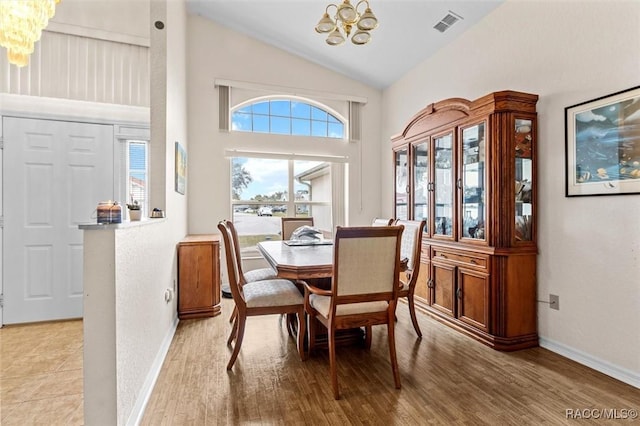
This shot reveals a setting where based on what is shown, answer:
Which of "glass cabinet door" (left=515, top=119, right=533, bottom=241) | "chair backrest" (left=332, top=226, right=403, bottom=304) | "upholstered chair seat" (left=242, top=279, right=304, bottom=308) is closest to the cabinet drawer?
"glass cabinet door" (left=515, top=119, right=533, bottom=241)

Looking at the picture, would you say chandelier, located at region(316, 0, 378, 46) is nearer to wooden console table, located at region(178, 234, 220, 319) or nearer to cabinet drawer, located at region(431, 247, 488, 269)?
cabinet drawer, located at region(431, 247, 488, 269)

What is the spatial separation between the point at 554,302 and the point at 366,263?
1.82 meters

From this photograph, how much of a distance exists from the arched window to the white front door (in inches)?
71.3

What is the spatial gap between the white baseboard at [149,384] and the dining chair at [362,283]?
3.65ft

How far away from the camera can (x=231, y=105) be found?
463 centimetres

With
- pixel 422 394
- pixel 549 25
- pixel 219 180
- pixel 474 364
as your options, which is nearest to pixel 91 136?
pixel 219 180

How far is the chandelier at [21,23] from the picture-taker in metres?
1.82

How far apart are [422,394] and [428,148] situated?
8.44 ft

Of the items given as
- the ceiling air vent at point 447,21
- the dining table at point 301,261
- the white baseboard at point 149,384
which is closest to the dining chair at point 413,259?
the dining table at point 301,261

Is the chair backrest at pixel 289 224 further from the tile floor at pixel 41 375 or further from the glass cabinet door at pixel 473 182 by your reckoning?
the tile floor at pixel 41 375

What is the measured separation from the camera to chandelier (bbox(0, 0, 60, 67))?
1.82 metres

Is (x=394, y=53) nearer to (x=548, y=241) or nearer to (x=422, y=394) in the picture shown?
(x=548, y=241)

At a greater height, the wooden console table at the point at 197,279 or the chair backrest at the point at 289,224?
the chair backrest at the point at 289,224

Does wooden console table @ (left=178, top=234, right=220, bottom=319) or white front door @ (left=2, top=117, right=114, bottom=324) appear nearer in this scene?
white front door @ (left=2, top=117, right=114, bottom=324)
